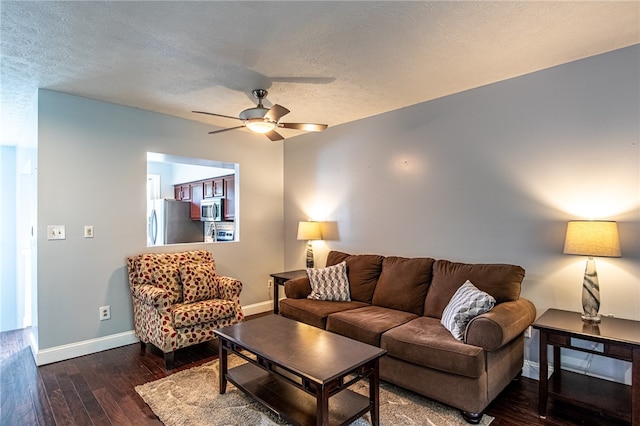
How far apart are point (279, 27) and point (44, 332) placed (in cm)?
343

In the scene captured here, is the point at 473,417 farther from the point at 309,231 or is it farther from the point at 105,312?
the point at 105,312

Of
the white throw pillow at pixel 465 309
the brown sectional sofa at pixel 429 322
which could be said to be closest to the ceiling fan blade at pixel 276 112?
the brown sectional sofa at pixel 429 322

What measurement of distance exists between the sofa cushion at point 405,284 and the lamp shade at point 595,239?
1210 millimetres

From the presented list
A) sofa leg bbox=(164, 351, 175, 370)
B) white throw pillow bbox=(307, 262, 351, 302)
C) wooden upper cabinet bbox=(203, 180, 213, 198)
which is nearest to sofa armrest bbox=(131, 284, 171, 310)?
sofa leg bbox=(164, 351, 175, 370)

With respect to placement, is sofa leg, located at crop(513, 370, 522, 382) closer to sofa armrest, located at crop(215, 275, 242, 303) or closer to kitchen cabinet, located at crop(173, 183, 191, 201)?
sofa armrest, located at crop(215, 275, 242, 303)

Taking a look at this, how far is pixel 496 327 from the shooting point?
7.20ft

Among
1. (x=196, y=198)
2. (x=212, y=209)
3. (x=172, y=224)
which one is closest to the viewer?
(x=212, y=209)

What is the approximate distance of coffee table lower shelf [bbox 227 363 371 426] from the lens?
1993mm

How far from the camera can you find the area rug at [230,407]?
2193 millimetres

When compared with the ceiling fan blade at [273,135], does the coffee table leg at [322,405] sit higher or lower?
lower

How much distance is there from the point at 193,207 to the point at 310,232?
3.29 meters

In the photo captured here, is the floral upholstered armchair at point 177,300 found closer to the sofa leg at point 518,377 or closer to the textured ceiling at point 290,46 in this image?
the textured ceiling at point 290,46

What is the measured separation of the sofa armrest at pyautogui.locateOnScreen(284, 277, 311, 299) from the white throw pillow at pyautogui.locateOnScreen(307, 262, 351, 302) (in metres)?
0.07

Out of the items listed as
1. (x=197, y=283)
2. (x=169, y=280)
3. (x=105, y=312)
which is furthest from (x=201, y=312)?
(x=105, y=312)
